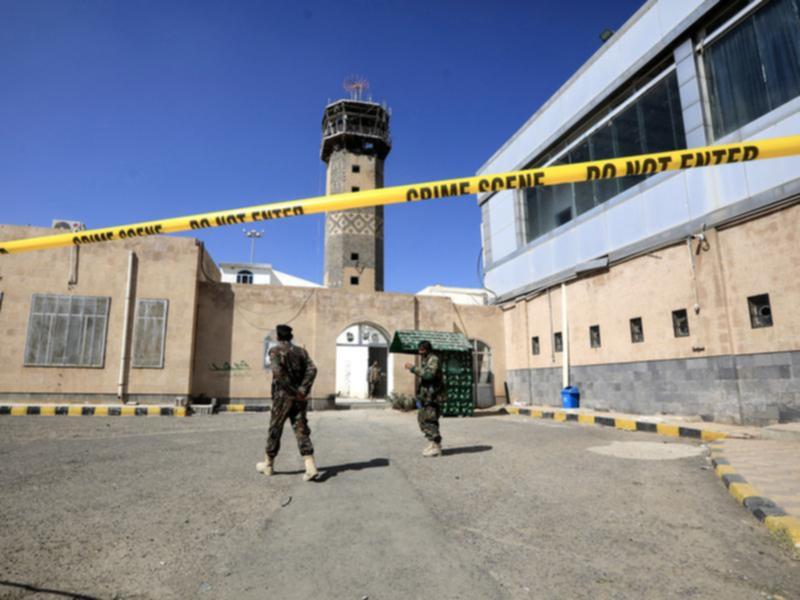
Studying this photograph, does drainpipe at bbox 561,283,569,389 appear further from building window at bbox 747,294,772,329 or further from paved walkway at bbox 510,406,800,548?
building window at bbox 747,294,772,329

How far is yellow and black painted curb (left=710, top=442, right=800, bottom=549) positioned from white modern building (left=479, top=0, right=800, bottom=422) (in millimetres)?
5079

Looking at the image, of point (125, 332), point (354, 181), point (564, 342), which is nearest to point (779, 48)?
point (564, 342)

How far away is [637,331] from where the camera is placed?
41.8ft

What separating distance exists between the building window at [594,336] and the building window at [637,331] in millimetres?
1353

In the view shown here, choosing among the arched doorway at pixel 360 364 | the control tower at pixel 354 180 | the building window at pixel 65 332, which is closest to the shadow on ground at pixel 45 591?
the building window at pixel 65 332

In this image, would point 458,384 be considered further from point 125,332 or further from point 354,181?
point 354,181

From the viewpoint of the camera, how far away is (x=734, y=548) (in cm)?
323

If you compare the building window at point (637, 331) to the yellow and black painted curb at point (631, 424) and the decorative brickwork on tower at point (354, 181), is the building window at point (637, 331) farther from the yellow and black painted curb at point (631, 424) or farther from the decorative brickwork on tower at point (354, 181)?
the decorative brickwork on tower at point (354, 181)

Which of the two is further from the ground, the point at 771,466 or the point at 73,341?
the point at 73,341

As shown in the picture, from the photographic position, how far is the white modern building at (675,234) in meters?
9.33

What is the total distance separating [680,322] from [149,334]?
1482 cm

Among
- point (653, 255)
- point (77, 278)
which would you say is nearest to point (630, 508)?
point (653, 255)

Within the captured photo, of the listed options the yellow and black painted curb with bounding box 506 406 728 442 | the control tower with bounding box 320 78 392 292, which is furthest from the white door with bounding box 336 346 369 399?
the yellow and black painted curb with bounding box 506 406 728 442

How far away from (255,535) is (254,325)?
43.9 ft
